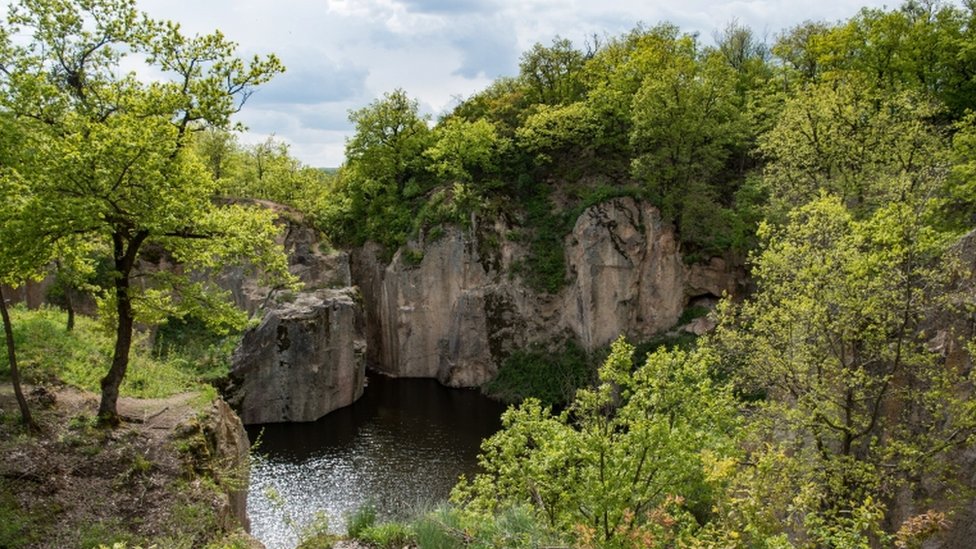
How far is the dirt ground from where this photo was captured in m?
11.1

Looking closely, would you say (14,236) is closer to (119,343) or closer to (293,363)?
(119,343)

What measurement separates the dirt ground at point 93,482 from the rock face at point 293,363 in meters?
15.8

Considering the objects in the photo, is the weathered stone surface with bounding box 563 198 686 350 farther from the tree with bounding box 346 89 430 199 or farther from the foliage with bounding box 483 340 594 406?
the tree with bounding box 346 89 430 199

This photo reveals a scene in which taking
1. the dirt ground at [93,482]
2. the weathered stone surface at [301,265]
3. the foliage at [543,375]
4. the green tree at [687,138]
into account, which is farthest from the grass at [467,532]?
the weathered stone surface at [301,265]

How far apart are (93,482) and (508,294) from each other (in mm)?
26883

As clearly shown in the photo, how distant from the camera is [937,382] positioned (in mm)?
13359

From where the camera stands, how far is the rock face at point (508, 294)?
1373 inches

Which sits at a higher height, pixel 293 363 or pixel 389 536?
pixel 293 363

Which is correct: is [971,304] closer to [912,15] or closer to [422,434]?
[422,434]

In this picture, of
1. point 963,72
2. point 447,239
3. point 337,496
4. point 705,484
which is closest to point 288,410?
point 337,496

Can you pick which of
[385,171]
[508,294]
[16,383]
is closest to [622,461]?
[16,383]

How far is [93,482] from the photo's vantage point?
12547mm

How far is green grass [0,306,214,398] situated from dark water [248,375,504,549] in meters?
4.18

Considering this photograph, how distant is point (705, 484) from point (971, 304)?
6.90 metres
